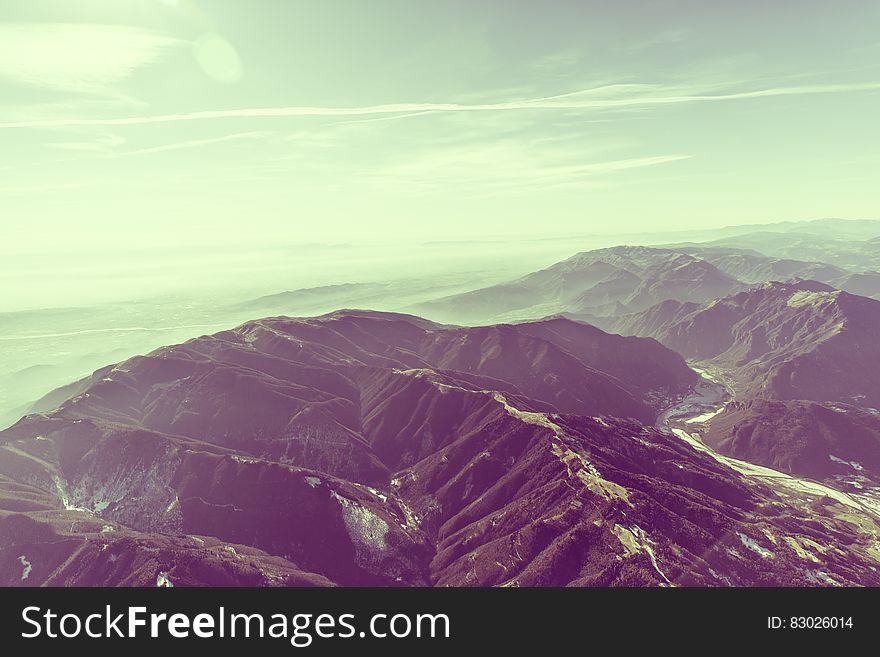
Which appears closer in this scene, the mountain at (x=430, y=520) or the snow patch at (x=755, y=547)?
the mountain at (x=430, y=520)

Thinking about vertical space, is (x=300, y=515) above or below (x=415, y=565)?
above

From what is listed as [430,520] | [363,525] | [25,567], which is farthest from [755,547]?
[25,567]

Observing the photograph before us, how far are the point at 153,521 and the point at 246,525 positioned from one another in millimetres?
39817

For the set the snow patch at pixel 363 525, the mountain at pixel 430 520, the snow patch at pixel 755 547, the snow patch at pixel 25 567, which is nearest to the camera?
the mountain at pixel 430 520

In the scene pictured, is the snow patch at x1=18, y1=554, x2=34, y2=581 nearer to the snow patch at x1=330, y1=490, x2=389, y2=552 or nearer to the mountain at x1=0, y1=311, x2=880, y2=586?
the mountain at x1=0, y1=311, x2=880, y2=586

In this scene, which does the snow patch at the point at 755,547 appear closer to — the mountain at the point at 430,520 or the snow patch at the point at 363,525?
the mountain at the point at 430,520

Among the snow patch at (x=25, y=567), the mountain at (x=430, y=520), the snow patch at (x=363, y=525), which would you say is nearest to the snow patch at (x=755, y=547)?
the mountain at (x=430, y=520)

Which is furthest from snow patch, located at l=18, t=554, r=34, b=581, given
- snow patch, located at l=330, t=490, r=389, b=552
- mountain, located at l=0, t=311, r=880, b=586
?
snow patch, located at l=330, t=490, r=389, b=552

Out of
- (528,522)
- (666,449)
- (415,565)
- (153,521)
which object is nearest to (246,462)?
(153,521)

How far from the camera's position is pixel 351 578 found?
14612 centimetres

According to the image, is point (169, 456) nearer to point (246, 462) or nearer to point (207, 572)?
point (246, 462)

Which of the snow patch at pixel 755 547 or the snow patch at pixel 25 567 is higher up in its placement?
the snow patch at pixel 25 567
